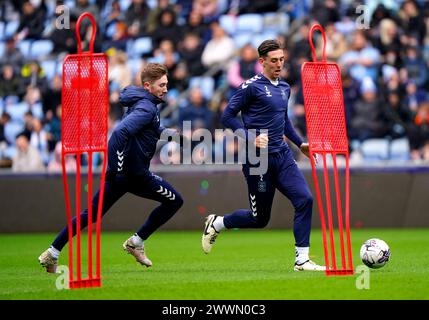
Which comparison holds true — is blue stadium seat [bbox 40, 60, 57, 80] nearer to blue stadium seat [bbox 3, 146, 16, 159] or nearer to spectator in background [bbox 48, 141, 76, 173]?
blue stadium seat [bbox 3, 146, 16, 159]

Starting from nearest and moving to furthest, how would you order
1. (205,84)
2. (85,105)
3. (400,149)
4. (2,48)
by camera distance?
(85,105), (400,149), (205,84), (2,48)

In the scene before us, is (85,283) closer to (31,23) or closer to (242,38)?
(242,38)

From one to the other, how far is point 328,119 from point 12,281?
3.93m

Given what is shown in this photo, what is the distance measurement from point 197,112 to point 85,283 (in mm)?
11601

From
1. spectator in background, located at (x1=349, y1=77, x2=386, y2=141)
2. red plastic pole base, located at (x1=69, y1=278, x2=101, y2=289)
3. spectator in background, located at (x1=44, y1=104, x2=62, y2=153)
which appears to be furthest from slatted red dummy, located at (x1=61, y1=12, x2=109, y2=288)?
spectator in background, located at (x1=44, y1=104, x2=62, y2=153)

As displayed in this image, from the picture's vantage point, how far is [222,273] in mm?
12430

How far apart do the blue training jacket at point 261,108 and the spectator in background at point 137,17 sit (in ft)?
43.2

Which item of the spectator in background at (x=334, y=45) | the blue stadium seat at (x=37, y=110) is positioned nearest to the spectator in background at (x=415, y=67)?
the spectator in background at (x=334, y=45)

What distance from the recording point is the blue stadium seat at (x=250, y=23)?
24.6 m

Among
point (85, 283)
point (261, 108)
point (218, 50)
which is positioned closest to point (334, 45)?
point (218, 50)

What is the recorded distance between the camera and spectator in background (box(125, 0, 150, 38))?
2564cm

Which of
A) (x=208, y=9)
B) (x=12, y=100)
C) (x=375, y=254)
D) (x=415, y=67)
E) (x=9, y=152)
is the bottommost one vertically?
(x=375, y=254)

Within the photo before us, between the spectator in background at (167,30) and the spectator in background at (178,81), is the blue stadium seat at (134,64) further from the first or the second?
the spectator in background at (178,81)

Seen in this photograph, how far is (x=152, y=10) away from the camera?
84.0ft
